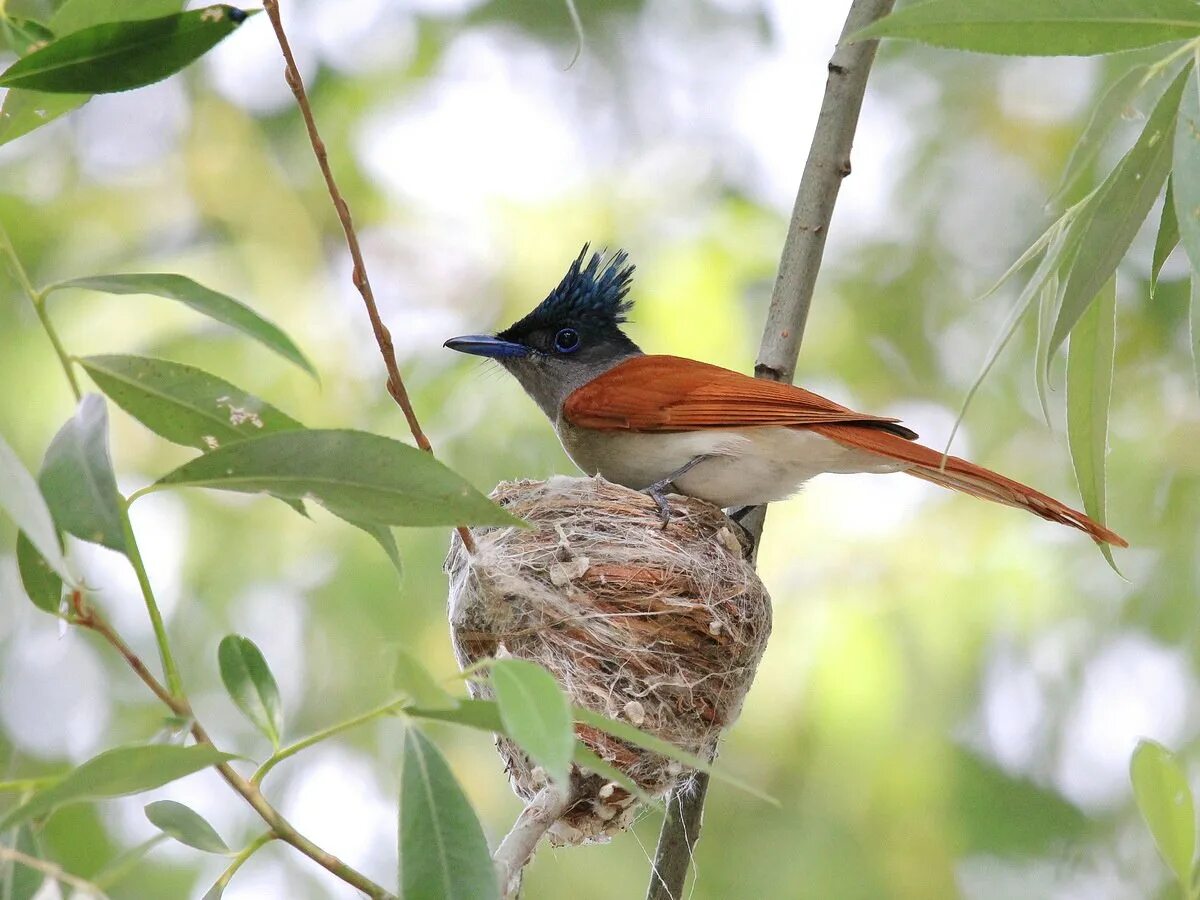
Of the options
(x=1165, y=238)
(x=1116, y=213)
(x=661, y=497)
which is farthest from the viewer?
(x=661, y=497)

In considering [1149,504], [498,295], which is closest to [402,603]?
[498,295]

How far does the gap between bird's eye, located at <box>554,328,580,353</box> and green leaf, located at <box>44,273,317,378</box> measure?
2704mm

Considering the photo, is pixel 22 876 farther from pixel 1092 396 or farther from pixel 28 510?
pixel 1092 396

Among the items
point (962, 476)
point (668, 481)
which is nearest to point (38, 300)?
point (962, 476)

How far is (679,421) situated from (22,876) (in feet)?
8.24

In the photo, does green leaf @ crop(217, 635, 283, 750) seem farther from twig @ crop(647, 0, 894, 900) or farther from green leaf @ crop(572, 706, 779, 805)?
twig @ crop(647, 0, 894, 900)

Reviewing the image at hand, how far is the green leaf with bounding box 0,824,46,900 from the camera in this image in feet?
5.18

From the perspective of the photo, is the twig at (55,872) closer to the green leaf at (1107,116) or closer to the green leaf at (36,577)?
the green leaf at (36,577)

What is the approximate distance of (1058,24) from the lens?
6.07ft

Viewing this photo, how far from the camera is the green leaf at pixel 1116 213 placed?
77.0 inches

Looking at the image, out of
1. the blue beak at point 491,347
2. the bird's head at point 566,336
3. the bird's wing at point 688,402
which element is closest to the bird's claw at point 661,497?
the bird's wing at point 688,402

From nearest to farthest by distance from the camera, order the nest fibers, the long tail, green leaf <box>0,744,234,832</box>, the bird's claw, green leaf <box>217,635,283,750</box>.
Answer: green leaf <box>0,744,234,832</box> → green leaf <box>217,635,283,750</box> → the long tail → the nest fibers → the bird's claw

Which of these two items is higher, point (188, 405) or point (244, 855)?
point (188, 405)

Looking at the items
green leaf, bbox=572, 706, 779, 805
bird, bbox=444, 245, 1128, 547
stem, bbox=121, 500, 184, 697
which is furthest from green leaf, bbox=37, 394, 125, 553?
bird, bbox=444, 245, 1128, 547
